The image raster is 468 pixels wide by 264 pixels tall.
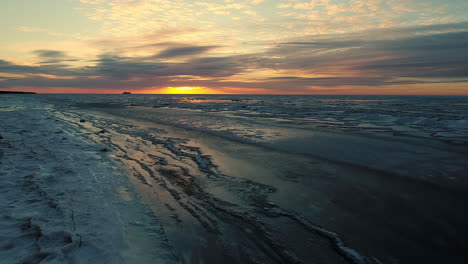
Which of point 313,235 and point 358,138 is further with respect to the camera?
point 358,138

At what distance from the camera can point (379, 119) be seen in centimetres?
2144

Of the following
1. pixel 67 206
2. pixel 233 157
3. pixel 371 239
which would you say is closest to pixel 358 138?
pixel 233 157

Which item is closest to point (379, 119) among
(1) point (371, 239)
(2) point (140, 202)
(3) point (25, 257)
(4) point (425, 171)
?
(4) point (425, 171)

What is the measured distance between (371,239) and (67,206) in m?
5.03

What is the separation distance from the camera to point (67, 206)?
14.1 ft

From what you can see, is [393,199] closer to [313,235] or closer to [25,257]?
[313,235]

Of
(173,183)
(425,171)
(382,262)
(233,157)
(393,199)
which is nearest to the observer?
(382,262)

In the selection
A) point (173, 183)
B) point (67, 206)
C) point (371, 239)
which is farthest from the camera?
point (173, 183)

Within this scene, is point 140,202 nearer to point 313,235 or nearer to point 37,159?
point 313,235

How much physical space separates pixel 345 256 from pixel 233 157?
17.9 feet

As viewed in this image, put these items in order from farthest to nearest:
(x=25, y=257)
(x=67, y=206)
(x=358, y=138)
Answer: (x=358, y=138)
(x=67, y=206)
(x=25, y=257)

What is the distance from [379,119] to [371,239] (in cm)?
2096

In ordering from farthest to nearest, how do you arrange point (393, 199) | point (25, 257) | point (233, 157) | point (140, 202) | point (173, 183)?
point (233, 157) → point (173, 183) → point (393, 199) → point (140, 202) → point (25, 257)

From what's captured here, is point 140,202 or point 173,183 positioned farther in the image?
point 173,183
